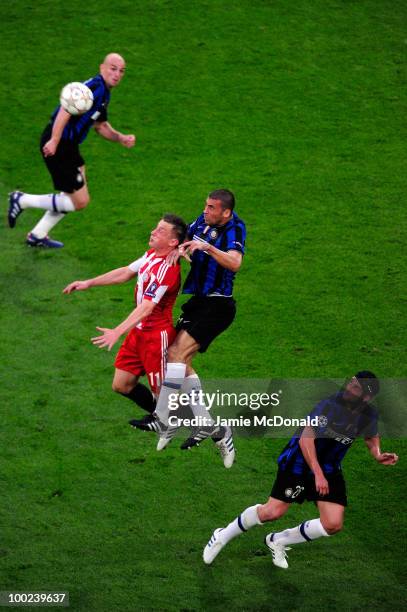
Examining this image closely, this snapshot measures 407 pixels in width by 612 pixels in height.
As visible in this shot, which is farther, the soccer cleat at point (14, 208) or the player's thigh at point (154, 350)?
the soccer cleat at point (14, 208)

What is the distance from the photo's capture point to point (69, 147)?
1152cm

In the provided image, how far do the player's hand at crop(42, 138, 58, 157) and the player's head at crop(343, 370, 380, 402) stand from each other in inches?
205

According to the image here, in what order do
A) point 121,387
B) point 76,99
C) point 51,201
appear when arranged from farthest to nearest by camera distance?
1. point 51,201
2. point 76,99
3. point 121,387

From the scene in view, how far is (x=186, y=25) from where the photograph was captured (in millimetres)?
17500

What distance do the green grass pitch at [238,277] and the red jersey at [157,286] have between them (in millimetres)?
1590

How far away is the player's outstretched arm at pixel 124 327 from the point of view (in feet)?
24.0

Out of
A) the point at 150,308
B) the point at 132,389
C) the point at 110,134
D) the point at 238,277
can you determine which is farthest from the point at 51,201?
the point at 150,308

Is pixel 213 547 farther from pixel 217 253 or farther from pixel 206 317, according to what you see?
pixel 217 253

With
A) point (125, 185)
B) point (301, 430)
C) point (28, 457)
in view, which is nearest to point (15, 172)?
point (125, 185)

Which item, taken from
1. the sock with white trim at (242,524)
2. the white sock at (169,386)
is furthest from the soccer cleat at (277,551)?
the white sock at (169,386)

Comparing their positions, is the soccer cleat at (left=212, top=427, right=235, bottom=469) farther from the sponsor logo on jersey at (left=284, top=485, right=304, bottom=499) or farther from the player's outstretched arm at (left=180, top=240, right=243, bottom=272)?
the player's outstretched arm at (left=180, top=240, right=243, bottom=272)

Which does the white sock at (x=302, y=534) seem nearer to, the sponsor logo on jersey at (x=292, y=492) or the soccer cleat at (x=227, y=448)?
the sponsor logo on jersey at (x=292, y=492)

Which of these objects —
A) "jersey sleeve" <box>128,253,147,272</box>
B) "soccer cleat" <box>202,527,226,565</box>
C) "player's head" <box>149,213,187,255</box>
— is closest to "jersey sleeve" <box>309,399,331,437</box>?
"soccer cleat" <box>202,527,226,565</box>

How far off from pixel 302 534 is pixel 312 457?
73 cm
